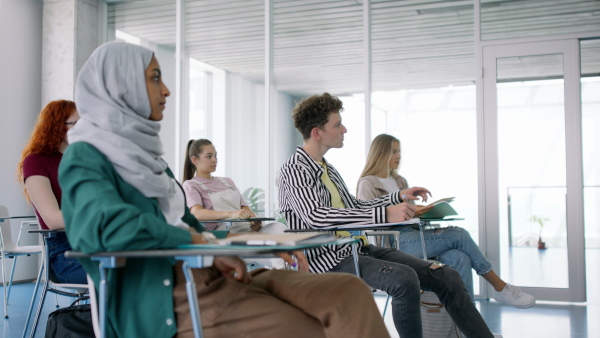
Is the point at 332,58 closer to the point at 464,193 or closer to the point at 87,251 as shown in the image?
the point at 464,193

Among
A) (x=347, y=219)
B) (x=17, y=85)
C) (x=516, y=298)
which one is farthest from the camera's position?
(x=17, y=85)

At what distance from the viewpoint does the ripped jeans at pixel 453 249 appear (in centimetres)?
401

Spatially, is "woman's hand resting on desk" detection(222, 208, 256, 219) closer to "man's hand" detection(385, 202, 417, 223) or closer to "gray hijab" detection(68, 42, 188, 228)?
"man's hand" detection(385, 202, 417, 223)

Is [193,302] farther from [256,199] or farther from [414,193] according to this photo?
[256,199]

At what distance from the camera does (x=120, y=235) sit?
4.62 feet

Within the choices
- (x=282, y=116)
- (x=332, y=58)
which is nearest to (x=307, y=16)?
(x=332, y=58)

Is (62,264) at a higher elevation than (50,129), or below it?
below

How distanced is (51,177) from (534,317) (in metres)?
3.43

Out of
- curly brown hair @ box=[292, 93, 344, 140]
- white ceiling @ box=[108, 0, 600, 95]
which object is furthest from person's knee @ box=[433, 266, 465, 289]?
white ceiling @ box=[108, 0, 600, 95]

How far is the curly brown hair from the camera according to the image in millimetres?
2939

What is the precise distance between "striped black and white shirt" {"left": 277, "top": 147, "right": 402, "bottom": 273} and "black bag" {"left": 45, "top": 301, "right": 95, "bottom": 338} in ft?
3.41

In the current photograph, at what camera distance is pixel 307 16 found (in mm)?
6113

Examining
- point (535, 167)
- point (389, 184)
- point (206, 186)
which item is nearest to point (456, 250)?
point (389, 184)

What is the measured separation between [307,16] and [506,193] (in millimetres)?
2536
